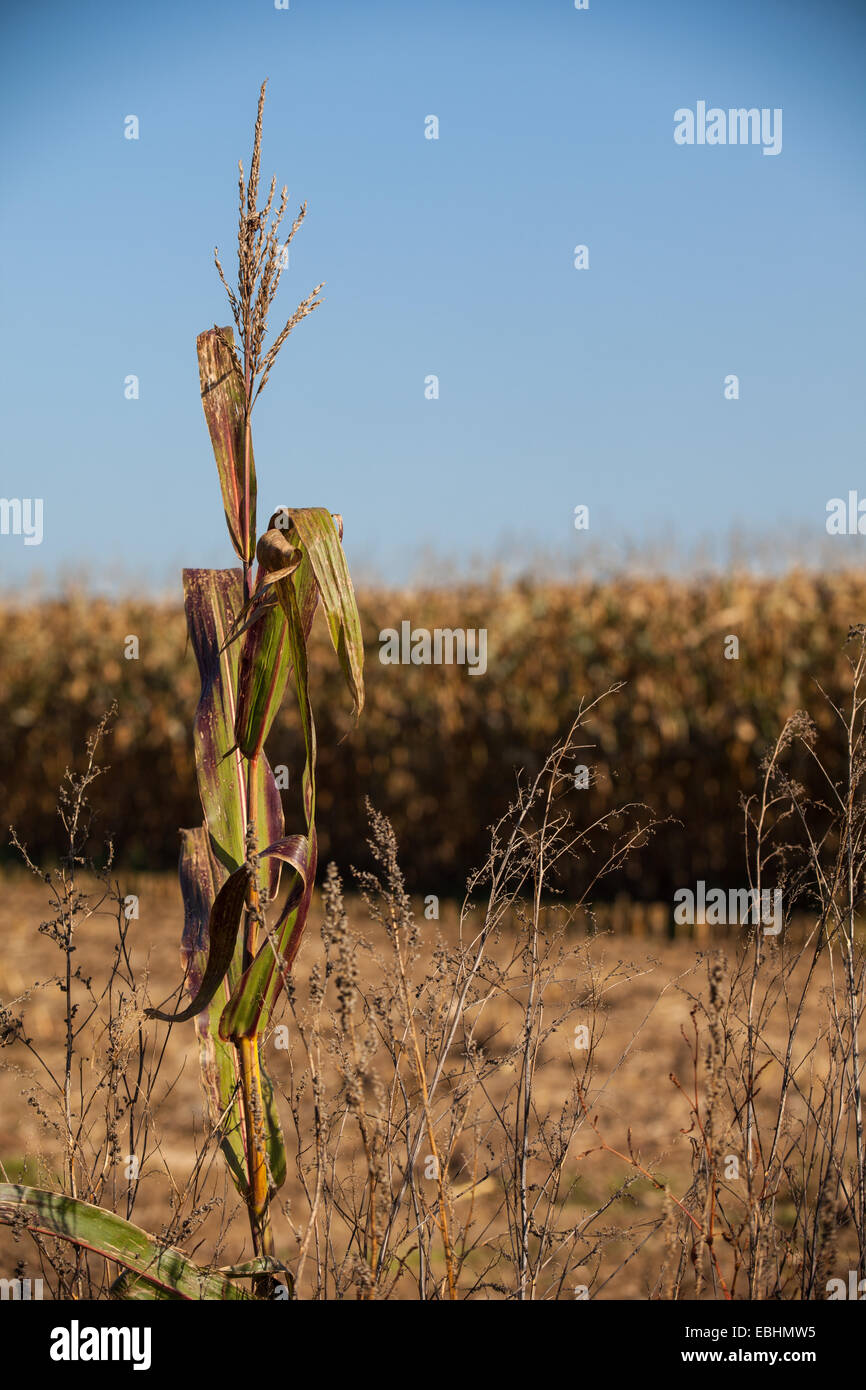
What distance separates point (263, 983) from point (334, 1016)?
0.45 feet

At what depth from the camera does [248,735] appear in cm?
172

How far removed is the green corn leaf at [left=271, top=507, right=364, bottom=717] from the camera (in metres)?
1.55

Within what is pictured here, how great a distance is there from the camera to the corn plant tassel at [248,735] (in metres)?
1.58

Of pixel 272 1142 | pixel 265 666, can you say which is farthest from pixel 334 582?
pixel 272 1142

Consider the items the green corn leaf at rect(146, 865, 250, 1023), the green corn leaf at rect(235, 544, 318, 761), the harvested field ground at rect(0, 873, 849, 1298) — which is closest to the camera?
the green corn leaf at rect(146, 865, 250, 1023)

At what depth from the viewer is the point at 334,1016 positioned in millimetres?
1645

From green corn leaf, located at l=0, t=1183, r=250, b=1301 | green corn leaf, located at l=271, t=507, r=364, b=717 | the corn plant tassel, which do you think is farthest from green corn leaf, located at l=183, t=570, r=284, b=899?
green corn leaf, located at l=0, t=1183, r=250, b=1301

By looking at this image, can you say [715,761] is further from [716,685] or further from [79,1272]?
[79,1272]

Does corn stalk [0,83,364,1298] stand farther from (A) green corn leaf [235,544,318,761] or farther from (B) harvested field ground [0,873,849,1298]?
(B) harvested field ground [0,873,849,1298]

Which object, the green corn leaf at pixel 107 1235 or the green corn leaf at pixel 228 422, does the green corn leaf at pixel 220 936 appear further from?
the green corn leaf at pixel 228 422

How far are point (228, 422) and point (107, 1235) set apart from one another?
125 centimetres

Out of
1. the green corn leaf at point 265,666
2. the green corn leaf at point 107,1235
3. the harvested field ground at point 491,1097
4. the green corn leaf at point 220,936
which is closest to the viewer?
the green corn leaf at point 107,1235

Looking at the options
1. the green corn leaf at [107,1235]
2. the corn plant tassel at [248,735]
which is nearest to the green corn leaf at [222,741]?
the corn plant tassel at [248,735]
